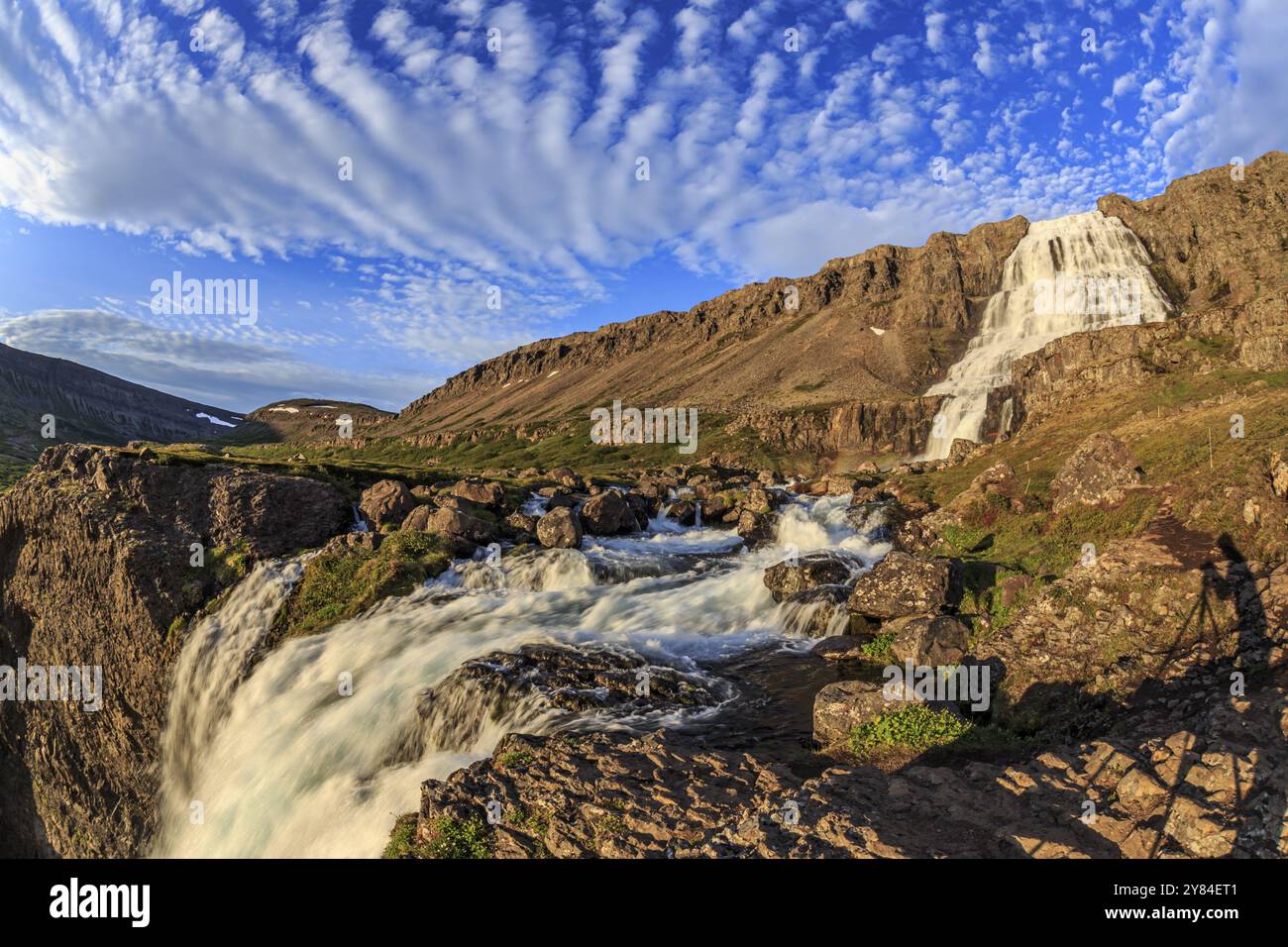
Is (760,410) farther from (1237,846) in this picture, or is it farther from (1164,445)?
(1237,846)

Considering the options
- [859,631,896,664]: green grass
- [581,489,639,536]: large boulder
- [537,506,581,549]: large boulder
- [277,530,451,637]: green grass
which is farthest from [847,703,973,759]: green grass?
[581,489,639,536]: large boulder

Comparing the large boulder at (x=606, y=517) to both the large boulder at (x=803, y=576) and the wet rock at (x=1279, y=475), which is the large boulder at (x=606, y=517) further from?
the wet rock at (x=1279, y=475)

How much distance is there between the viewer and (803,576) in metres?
27.9

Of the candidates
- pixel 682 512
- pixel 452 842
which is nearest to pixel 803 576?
pixel 682 512

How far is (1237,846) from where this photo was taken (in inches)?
335

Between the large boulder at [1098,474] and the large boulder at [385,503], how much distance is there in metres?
33.6

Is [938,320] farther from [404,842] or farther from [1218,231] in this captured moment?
[404,842]

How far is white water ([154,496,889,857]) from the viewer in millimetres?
16812

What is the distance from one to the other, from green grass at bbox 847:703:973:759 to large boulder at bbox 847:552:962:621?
308 inches

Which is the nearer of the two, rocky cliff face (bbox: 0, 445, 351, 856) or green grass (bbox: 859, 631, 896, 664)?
green grass (bbox: 859, 631, 896, 664)

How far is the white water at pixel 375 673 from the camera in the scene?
16.8 meters

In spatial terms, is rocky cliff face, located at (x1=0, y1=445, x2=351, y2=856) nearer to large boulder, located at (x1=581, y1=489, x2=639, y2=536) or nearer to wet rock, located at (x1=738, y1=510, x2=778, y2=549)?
large boulder, located at (x1=581, y1=489, x2=639, y2=536)

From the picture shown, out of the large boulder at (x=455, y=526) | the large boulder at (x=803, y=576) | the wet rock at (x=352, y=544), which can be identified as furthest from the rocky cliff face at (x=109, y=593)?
the large boulder at (x=803, y=576)
